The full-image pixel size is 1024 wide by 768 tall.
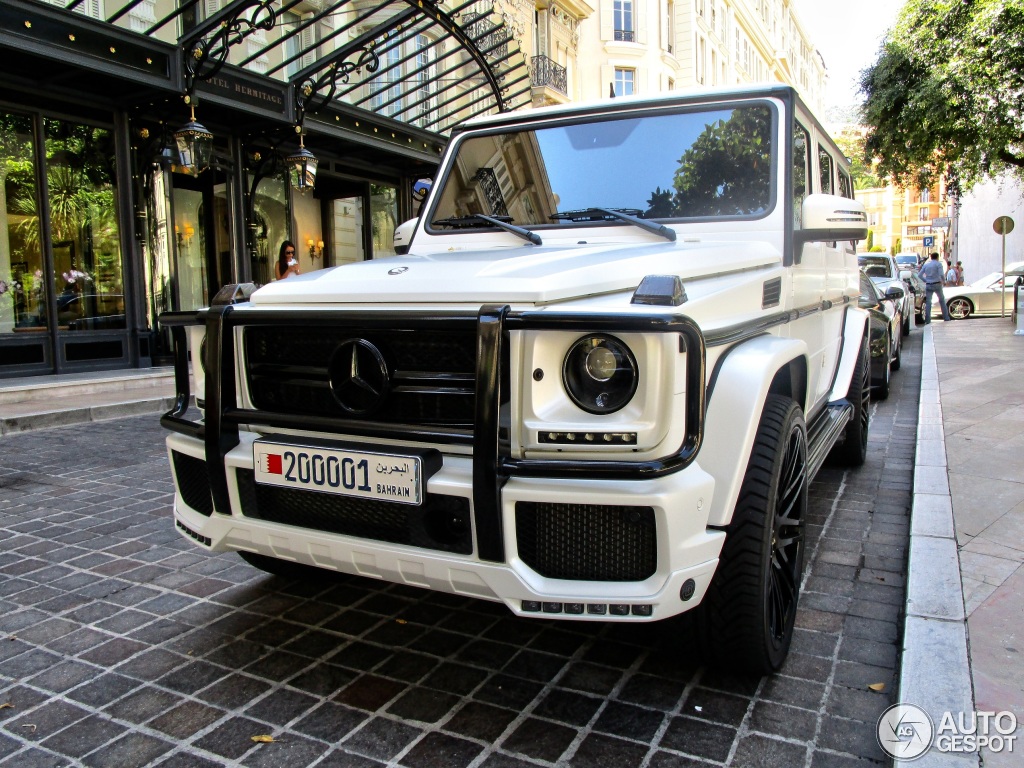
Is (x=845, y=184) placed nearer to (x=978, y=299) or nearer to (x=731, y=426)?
(x=731, y=426)

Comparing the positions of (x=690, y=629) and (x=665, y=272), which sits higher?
(x=665, y=272)

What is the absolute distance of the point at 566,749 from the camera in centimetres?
225

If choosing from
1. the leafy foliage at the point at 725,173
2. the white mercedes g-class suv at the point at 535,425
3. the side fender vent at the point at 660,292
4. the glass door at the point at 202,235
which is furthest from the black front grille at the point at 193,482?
the glass door at the point at 202,235

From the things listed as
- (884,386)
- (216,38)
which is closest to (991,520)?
(884,386)

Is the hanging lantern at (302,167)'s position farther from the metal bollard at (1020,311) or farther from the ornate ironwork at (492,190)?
the metal bollard at (1020,311)

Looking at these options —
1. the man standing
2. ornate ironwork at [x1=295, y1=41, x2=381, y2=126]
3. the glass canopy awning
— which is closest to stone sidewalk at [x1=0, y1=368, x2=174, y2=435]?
the glass canopy awning

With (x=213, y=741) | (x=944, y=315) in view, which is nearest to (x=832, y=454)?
(x=213, y=741)

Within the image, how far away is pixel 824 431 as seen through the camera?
3889 mm

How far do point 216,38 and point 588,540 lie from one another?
996 centimetres

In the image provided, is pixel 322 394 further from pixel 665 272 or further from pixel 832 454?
pixel 832 454

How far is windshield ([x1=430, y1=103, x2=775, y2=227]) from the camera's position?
343 cm

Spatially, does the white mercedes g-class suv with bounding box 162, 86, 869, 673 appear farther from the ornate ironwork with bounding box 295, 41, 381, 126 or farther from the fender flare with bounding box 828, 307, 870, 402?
the ornate ironwork with bounding box 295, 41, 381, 126

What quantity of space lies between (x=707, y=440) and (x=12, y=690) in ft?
7.89

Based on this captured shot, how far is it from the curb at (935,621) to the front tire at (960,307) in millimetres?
20292
